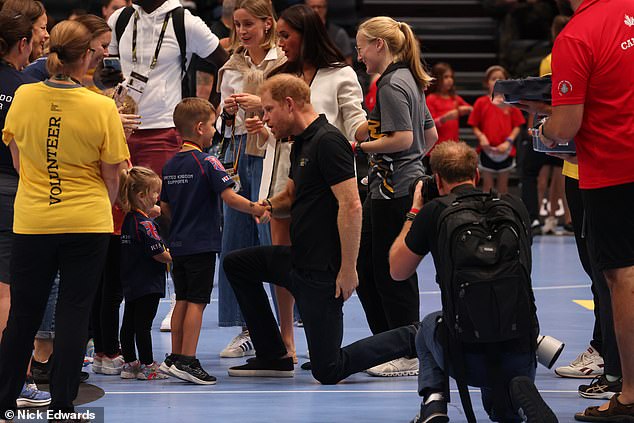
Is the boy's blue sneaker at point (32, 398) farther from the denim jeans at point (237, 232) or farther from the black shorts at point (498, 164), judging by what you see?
the black shorts at point (498, 164)

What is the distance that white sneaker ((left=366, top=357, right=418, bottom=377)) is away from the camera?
5.52 meters

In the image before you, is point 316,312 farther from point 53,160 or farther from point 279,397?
point 53,160

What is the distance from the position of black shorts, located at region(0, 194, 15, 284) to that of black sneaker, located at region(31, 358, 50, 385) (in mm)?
727

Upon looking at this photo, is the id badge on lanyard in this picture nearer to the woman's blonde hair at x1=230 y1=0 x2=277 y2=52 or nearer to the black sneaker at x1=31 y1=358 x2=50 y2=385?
the woman's blonde hair at x1=230 y1=0 x2=277 y2=52

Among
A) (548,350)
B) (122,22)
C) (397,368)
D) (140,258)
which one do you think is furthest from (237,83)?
(548,350)

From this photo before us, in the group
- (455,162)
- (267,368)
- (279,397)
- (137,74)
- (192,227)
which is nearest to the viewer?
(455,162)

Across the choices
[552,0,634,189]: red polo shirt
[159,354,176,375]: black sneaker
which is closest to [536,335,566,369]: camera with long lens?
[552,0,634,189]: red polo shirt

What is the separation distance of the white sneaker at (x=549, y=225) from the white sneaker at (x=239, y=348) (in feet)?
22.9

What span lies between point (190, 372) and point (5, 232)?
3.78 ft

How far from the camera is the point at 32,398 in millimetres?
4781

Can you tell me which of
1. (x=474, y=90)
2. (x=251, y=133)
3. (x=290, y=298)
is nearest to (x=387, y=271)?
(x=290, y=298)

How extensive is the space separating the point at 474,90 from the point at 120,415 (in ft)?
37.1

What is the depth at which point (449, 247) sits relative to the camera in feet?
13.6

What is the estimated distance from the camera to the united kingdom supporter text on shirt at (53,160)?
4188mm
